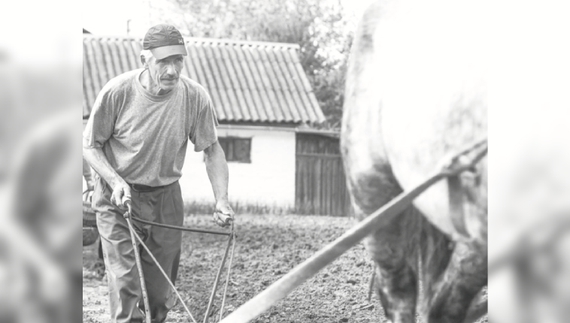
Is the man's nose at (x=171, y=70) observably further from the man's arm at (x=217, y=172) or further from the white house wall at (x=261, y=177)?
the white house wall at (x=261, y=177)

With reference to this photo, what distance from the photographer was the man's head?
9.43ft

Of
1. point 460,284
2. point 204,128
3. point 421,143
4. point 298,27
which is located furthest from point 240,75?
point 460,284

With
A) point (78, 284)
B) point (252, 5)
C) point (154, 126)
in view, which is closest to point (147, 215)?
point (154, 126)

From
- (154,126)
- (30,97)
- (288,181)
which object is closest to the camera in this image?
(30,97)

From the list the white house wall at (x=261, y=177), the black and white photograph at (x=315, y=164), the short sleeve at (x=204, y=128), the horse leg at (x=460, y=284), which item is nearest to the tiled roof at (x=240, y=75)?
the black and white photograph at (x=315, y=164)

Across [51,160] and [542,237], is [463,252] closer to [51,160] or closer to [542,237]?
[542,237]

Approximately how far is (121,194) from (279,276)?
1220 millimetres

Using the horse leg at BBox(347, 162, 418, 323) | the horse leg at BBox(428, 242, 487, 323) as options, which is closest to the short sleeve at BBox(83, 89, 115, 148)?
the horse leg at BBox(347, 162, 418, 323)

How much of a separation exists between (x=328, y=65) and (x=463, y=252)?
140cm

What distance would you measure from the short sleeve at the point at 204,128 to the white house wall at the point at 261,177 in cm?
48

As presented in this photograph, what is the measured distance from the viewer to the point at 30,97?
2059 millimetres

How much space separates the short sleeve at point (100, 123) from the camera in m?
2.93

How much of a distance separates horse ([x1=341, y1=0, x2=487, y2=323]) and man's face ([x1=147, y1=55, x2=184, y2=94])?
598 millimetres

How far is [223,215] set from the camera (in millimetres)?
2932
